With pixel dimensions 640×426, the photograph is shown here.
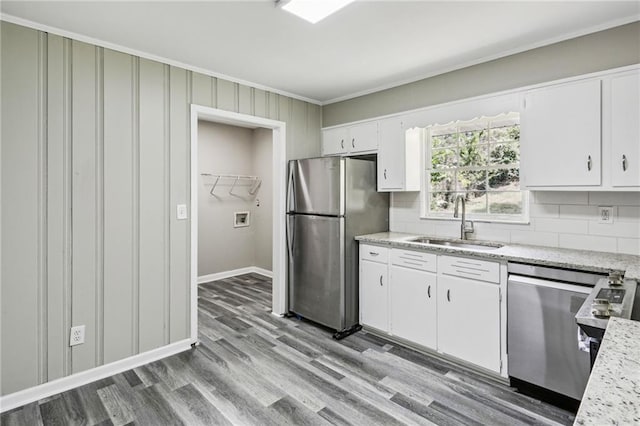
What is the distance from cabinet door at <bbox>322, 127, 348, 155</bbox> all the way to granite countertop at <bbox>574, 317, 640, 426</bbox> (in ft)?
10.4

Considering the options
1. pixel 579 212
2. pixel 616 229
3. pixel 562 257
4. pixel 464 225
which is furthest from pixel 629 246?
pixel 464 225

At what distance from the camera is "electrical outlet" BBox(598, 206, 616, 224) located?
95.3 inches

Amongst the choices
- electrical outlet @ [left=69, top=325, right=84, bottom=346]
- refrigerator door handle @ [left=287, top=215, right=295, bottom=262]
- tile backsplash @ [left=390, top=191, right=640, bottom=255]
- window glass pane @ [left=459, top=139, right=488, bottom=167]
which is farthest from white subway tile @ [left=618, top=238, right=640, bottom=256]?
electrical outlet @ [left=69, top=325, right=84, bottom=346]

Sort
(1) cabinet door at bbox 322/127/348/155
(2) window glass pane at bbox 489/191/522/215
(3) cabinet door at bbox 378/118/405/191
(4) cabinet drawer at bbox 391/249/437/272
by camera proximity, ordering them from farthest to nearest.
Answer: (1) cabinet door at bbox 322/127/348/155 < (3) cabinet door at bbox 378/118/405/191 < (2) window glass pane at bbox 489/191/522/215 < (4) cabinet drawer at bbox 391/249/437/272

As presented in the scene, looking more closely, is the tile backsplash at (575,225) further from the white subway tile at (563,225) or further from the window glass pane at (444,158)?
the window glass pane at (444,158)

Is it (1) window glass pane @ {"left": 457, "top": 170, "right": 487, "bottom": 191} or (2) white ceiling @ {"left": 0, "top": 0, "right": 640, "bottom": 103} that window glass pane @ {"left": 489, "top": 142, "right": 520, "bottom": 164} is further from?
(2) white ceiling @ {"left": 0, "top": 0, "right": 640, "bottom": 103}

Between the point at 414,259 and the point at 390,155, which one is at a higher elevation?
the point at 390,155

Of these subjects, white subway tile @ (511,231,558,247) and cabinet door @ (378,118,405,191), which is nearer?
white subway tile @ (511,231,558,247)

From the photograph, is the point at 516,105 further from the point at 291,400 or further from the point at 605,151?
the point at 291,400

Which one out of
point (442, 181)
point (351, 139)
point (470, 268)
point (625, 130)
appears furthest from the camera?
point (351, 139)

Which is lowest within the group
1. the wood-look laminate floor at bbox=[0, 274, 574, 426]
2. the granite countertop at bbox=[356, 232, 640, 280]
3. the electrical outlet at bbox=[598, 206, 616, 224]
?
the wood-look laminate floor at bbox=[0, 274, 574, 426]

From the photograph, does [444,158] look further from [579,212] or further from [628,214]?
[628,214]

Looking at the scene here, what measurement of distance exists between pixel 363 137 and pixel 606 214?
7.10 ft

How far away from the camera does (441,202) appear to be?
3465mm
